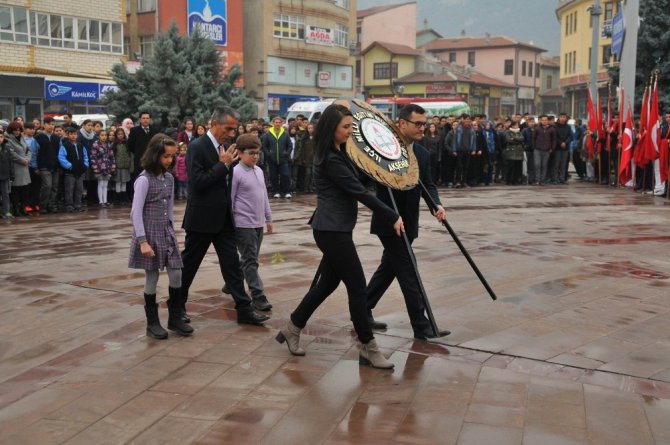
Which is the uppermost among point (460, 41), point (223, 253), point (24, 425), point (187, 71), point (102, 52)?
point (460, 41)

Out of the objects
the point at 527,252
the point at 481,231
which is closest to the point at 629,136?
the point at 481,231

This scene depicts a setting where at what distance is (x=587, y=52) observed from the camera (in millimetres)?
67938

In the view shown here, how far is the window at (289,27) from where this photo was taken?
5416 centimetres

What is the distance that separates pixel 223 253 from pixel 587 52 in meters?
67.0

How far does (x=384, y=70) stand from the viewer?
74.1 meters

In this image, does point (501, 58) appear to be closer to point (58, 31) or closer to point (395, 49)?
point (395, 49)

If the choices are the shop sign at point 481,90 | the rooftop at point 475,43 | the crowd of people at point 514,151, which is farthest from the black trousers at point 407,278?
the rooftop at point 475,43

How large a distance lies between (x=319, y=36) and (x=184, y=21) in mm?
12174

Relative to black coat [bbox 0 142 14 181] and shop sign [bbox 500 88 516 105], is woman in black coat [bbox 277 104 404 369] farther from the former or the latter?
shop sign [bbox 500 88 516 105]

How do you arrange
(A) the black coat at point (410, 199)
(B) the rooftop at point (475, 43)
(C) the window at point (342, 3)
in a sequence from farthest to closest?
(B) the rooftop at point (475, 43) < (C) the window at point (342, 3) < (A) the black coat at point (410, 199)

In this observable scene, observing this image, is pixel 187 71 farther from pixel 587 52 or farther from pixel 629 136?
pixel 587 52

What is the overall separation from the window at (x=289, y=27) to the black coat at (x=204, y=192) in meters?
49.2

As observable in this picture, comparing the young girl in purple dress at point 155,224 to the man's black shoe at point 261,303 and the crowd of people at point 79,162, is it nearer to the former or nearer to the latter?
the man's black shoe at point 261,303

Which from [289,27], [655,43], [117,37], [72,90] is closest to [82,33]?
[117,37]
